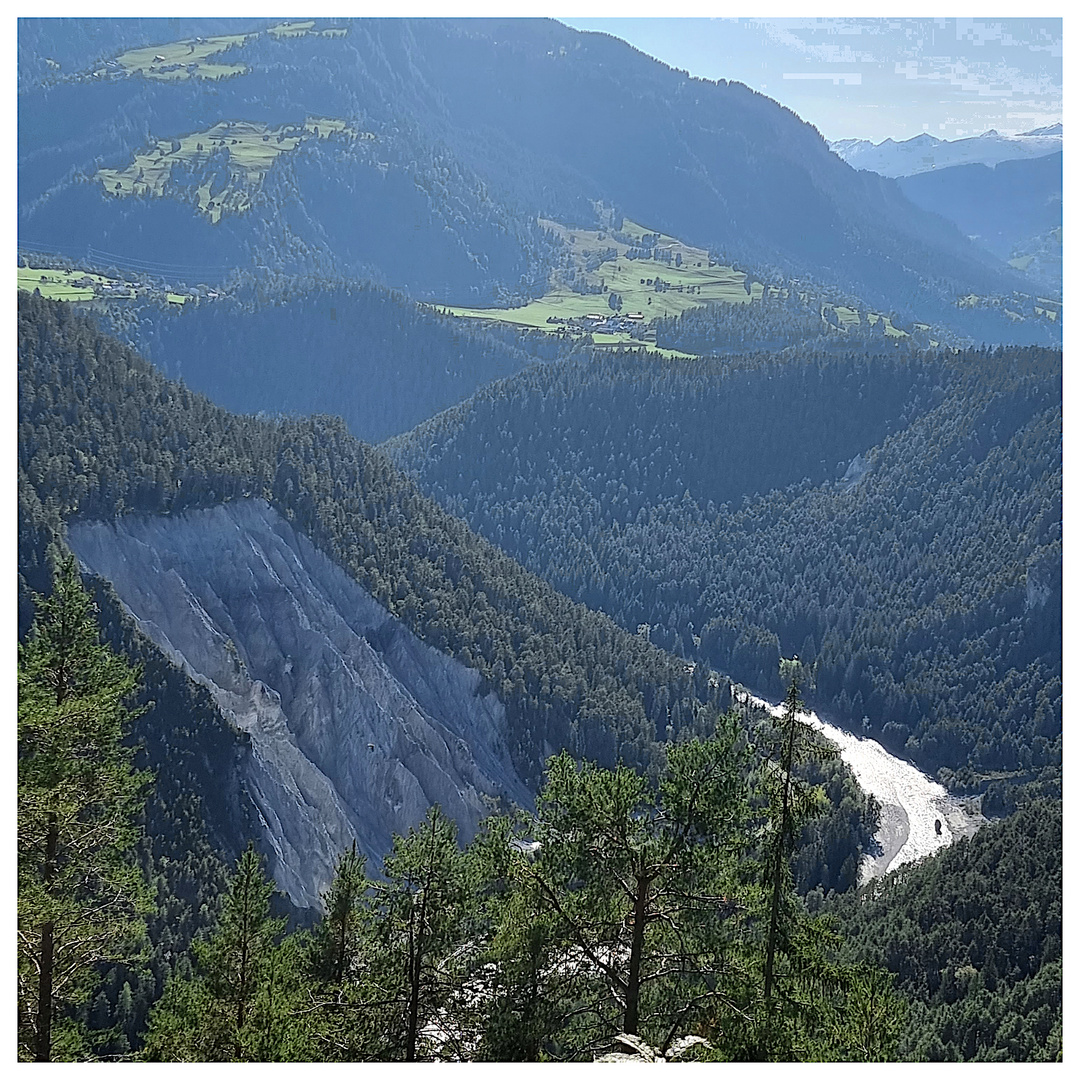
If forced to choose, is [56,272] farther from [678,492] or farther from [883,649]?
[883,649]

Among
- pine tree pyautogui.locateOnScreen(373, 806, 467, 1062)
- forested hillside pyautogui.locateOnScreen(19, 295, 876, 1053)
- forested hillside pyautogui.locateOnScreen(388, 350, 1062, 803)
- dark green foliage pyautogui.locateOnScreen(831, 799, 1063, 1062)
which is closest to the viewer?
pine tree pyautogui.locateOnScreen(373, 806, 467, 1062)

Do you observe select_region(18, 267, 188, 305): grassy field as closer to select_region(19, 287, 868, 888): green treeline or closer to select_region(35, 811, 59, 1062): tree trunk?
select_region(19, 287, 868, 888): green treeline

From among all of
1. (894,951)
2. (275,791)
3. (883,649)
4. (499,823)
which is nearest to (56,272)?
(883,649)

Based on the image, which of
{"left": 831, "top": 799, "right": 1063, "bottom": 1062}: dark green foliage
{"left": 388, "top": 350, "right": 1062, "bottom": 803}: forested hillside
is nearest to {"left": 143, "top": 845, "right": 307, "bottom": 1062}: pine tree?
{"left": 831, "top": 799, "right": 1063, "bottom": 1062}: dark green foliage

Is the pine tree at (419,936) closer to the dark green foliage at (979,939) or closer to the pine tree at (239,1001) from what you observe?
the pine tree at (239,1001)

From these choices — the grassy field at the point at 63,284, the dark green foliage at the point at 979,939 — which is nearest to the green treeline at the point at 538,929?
the dark green foliage at the point at 979,939

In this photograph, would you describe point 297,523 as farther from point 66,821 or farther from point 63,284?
point 63,284
